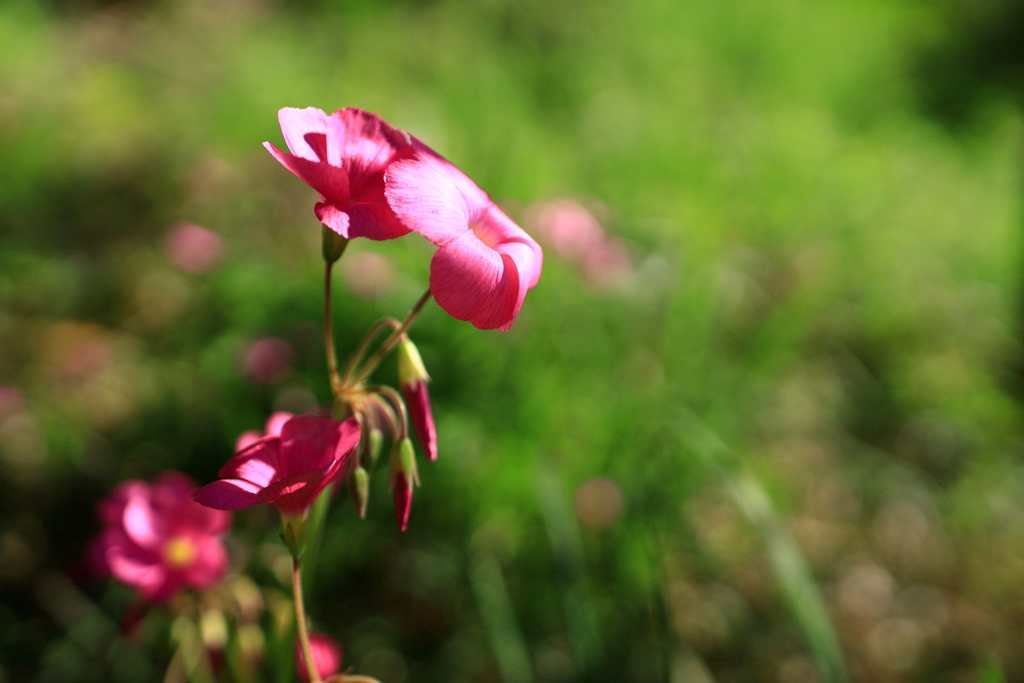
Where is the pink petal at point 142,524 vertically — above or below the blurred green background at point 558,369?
above

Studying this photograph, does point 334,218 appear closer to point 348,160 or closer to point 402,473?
point 348,160

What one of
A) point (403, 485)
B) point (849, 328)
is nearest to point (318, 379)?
point (403, 485)

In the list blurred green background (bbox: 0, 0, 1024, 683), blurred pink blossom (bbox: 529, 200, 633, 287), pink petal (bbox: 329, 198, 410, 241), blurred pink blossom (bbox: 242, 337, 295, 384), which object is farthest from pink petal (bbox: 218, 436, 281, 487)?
blurred pink blossom (bbox: 529, 200, 633, 287)

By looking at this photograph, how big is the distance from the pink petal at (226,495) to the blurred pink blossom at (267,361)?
1183 millimetres

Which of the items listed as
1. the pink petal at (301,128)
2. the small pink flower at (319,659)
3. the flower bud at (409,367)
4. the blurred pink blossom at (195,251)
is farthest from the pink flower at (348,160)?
the blurred pink blossom at (195,251)

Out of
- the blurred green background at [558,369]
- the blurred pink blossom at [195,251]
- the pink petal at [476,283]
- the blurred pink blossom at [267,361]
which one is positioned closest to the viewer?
the pink petal at [476,283]

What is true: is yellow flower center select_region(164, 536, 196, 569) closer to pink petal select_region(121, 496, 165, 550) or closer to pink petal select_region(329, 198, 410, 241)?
pink petal select_region(121, 496, 165, 550)

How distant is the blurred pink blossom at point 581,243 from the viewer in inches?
74.2

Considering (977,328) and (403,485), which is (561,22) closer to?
(977,328)

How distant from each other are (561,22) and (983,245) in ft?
10.7

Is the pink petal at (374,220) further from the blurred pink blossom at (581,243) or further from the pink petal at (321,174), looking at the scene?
the blurred pink blossom at (581,243)

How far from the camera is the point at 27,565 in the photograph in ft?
5.32

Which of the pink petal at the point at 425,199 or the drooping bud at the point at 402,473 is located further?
the drooping bud at the point at 402,473

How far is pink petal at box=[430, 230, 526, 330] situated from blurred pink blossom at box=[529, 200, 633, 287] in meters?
1.28
